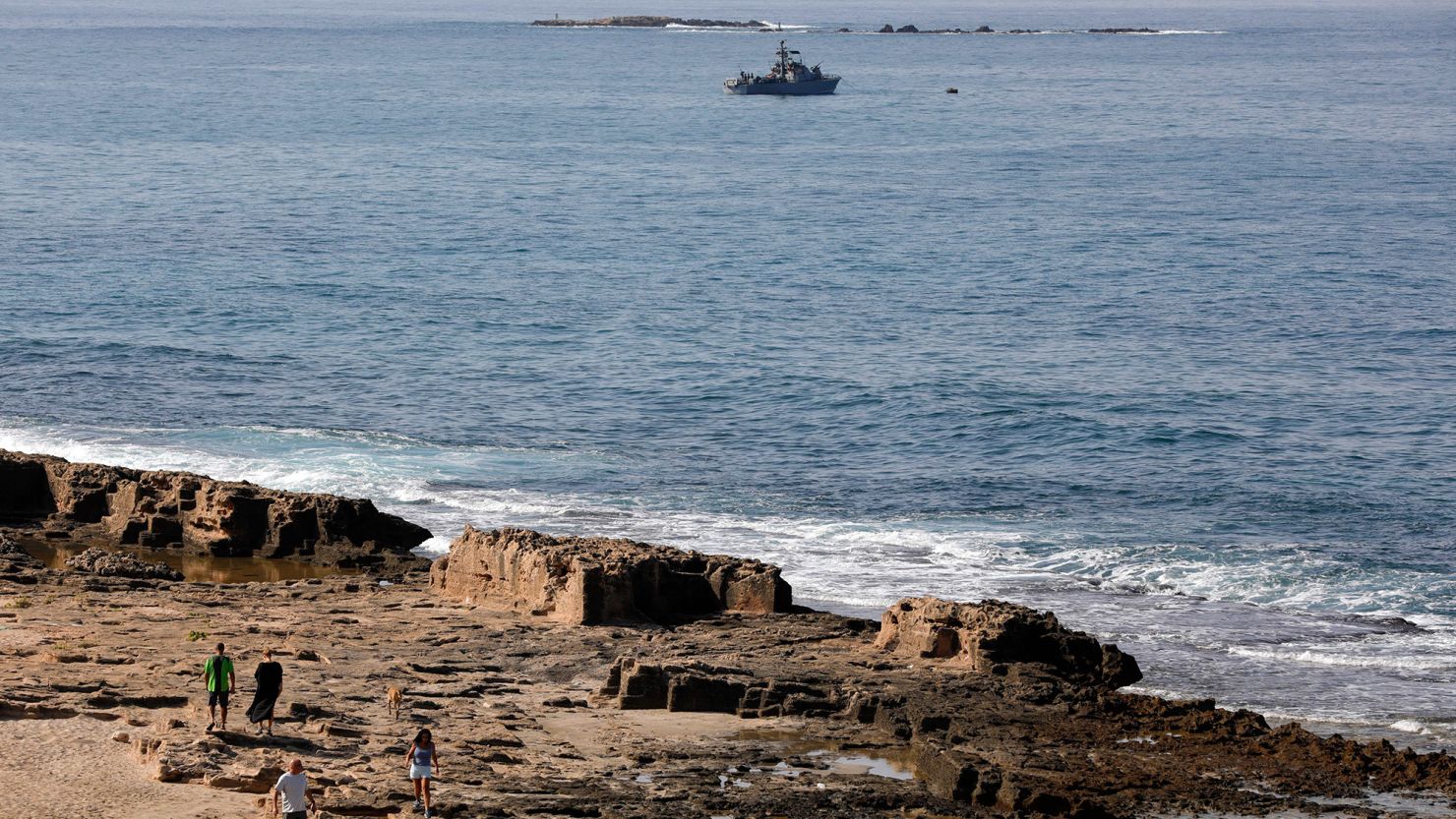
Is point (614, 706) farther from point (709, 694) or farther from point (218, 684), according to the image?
point (218, 684)

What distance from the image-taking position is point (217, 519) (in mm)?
34812

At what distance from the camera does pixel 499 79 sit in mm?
163875

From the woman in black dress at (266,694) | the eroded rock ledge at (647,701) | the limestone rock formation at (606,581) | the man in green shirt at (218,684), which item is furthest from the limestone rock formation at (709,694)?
the man in green shirt at (218,684)

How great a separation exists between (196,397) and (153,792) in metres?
31.9

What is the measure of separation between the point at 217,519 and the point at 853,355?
24901 millimetres

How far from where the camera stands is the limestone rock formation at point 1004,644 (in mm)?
26984

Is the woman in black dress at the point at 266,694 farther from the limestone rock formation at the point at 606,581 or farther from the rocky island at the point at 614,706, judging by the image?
the limestone rock formation at the point at 606,581

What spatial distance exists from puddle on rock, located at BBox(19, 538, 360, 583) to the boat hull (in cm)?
12198

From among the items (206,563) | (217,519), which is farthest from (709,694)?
(217,519)

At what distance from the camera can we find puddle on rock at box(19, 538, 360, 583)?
110ft

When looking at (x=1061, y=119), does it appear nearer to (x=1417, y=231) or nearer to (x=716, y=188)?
(x=716, y=188)

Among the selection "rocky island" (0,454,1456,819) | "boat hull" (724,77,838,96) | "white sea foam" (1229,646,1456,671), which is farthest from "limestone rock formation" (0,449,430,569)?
"boat hull" (724,77,838,96)

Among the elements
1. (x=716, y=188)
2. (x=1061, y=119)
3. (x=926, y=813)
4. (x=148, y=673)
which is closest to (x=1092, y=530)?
(x=926, y=813)

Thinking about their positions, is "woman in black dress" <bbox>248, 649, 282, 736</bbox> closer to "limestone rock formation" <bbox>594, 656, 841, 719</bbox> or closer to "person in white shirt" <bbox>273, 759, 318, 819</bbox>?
"person in white shirt" <bbox>273, 759, 318, 819</bbox>
